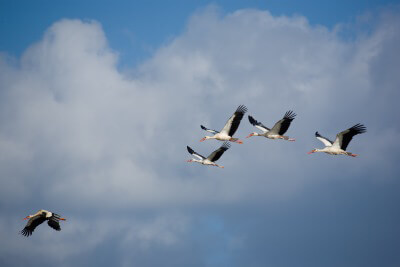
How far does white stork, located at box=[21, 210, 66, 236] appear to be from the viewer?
3978 cm

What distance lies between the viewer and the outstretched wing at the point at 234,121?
140 ft

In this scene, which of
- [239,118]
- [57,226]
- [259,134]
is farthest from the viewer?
[259,134]

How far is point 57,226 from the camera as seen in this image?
39.6 meters

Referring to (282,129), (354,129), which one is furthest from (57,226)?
(354,129)

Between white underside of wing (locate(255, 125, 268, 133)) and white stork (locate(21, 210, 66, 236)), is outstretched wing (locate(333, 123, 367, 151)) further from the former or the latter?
white stork (locate(21, 210, 66, 236))

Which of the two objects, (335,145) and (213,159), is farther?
(213,159)

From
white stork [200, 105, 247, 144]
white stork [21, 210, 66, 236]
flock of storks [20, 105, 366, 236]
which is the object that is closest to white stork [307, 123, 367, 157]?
flock of storks [20, 105, 366, 236]

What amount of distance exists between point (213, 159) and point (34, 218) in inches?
584

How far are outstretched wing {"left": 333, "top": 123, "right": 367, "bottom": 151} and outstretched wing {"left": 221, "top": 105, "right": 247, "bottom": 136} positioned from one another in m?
6.24

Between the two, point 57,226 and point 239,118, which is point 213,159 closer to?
point 239,118

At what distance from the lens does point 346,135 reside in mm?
41938

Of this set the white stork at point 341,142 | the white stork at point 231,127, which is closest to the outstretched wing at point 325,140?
the white stork at point 341,142

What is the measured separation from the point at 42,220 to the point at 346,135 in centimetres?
1949

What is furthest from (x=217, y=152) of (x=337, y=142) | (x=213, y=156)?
(x=337, y=142)
